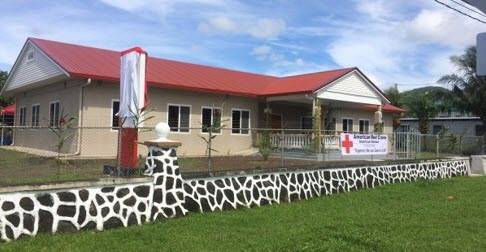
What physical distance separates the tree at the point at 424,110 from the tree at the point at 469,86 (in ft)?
8.80

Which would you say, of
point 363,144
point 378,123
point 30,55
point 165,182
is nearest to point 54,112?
point 30,55

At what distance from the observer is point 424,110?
42.0m

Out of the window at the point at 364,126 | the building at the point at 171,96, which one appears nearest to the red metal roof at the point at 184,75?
the building at the point at 171,96

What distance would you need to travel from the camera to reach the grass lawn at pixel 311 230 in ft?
24.4

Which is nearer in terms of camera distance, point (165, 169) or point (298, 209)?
point (165, 169)

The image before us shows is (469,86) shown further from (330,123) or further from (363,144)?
(363,144)

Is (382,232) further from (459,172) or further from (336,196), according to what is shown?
(459,172)

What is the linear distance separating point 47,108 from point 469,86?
29531mm

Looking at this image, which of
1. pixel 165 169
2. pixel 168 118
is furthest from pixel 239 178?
pixel 168 118

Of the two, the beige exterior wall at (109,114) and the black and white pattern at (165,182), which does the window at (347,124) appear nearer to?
the beige exterior wall at (109,114)

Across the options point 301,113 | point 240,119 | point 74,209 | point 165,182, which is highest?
point 301,113

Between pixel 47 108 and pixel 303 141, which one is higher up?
pixel 47 108

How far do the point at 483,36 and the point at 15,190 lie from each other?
635cm

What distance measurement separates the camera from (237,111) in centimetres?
2556
